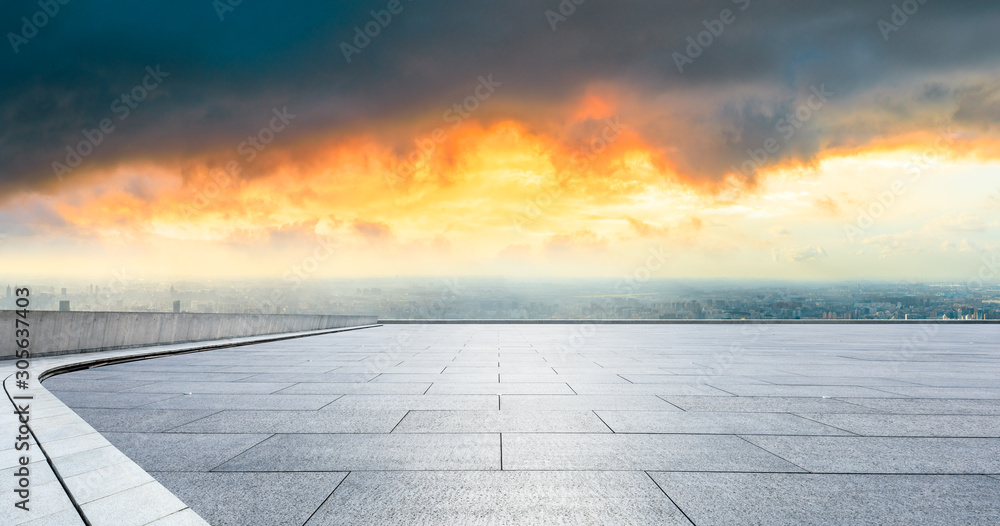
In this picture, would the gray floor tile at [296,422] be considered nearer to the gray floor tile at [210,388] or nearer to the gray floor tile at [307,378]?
the gray floor tile at [210,388]

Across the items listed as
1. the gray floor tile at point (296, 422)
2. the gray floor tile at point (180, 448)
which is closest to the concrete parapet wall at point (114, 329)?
the gray floor tile at point (296, 422)

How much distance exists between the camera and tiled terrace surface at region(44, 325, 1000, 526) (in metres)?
4.14

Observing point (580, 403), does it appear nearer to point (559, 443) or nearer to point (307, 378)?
point (559, 443)

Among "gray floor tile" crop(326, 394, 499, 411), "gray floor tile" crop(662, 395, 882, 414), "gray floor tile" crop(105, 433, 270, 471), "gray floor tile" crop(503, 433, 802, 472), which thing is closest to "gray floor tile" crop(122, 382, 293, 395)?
"gray floor tile" crop(326, 394, 499, 411)

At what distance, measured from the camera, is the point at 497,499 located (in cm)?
429

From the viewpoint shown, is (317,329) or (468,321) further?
(468,321)

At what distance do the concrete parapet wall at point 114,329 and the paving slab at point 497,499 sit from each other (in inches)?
554

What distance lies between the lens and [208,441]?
6.03 metres

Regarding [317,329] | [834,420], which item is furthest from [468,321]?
[834,420]

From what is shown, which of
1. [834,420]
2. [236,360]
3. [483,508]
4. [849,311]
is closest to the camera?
[483,508]

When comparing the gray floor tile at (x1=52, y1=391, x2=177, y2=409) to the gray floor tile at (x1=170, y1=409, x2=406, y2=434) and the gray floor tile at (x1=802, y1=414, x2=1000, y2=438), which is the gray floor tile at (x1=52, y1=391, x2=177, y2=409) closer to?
the gray floor tile at (x1=170, y1=409, x2=406, y2=434)

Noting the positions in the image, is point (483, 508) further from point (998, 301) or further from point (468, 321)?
point (998, 301)

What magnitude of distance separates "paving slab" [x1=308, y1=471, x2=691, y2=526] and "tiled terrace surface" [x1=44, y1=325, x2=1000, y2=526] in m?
0.02

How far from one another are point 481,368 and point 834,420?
25.2 ft
